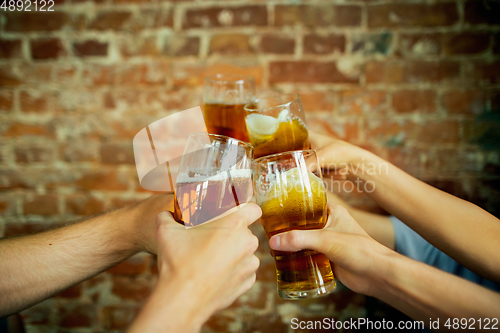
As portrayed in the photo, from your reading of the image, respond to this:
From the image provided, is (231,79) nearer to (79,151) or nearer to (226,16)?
(226,16)

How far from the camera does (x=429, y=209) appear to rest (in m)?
0.87

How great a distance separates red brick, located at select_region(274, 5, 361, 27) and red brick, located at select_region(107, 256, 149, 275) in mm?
1257

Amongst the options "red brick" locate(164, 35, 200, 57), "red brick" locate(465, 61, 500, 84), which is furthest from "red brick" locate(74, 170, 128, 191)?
"red brick" locate(465, 61, 500, 84)

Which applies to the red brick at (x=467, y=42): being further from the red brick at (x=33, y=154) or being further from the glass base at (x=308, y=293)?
the red brick at (x=33, y=154)

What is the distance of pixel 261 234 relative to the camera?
4.31 feet

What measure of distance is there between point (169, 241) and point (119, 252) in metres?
0.51

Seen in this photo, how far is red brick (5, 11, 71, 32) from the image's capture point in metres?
1.26

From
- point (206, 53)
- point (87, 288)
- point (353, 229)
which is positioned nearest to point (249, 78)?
point (206, 53)

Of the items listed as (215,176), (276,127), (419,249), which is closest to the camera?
(215,176)

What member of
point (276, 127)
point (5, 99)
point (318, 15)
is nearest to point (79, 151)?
point (5, 99)

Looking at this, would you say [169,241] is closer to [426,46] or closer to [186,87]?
[186,87]

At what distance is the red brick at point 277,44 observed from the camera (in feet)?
4.00

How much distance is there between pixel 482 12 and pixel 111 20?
5.24ft

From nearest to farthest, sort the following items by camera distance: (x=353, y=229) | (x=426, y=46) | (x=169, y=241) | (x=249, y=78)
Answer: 1. (x=169, y=241)
2. (x=353, y=229)
3. (x=249, y=78)
4. (x=426, y=46)
